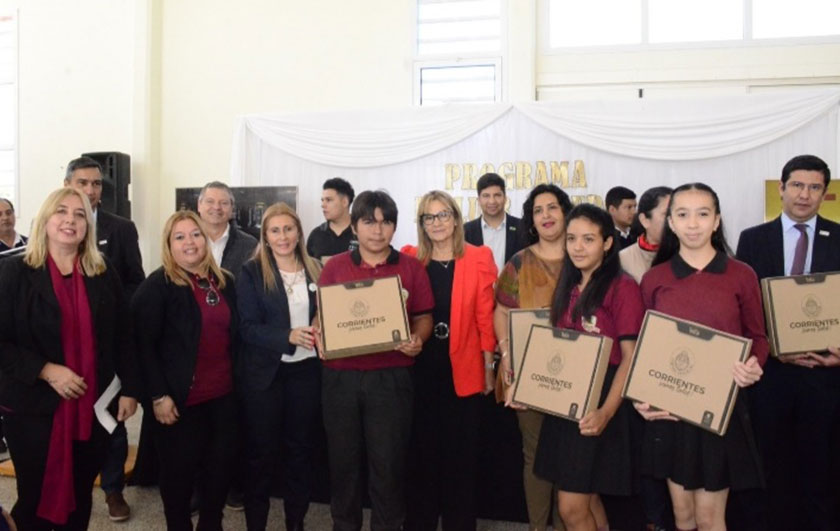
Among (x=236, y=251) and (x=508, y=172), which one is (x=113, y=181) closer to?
(x=236, y=251)

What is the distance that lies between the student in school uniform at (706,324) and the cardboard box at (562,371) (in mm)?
186

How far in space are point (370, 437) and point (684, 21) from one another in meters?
5.11

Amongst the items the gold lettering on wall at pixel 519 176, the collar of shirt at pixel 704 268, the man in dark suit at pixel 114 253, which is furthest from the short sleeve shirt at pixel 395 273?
the gold lettering on wall at pixel 519 176

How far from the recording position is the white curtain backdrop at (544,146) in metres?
4.58

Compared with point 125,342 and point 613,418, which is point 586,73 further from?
point 125,342

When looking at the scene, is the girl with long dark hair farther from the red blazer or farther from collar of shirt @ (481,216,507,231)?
collar of shirt @ (481,216,507,231)

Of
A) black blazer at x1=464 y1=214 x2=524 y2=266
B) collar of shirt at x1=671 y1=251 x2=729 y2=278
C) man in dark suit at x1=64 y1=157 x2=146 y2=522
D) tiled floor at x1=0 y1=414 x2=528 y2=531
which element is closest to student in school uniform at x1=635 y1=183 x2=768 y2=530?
collar of shirt at x1=671 y1=251 x2=729 y2=278

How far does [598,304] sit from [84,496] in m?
2.00

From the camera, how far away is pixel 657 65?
5.67m

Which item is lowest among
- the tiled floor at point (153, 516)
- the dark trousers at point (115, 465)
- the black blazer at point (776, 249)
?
the tiled floor at point (153, 516)

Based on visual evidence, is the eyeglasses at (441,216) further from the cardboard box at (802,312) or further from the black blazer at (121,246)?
the black blazer at (121,246)

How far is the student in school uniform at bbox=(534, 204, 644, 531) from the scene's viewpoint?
2049 mm

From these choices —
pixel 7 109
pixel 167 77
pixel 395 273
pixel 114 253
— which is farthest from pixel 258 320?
pixel 7 109

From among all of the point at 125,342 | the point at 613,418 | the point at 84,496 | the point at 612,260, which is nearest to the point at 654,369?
the point at 613,418
